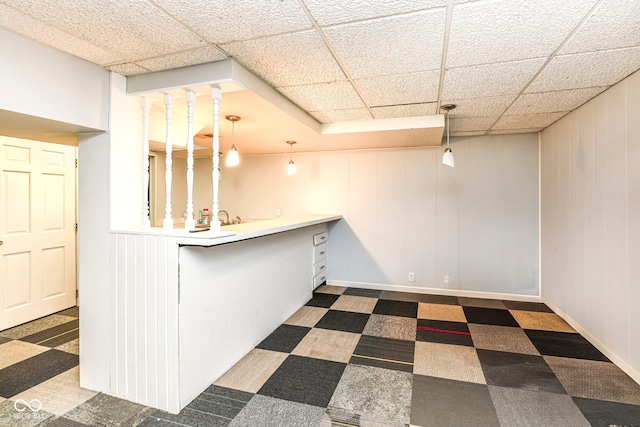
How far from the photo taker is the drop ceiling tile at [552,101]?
265 cm

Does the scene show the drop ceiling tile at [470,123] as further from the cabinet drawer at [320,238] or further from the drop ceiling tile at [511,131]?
the cabinet drawer at [320,238]

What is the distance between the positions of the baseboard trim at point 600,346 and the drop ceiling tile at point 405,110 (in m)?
2.54

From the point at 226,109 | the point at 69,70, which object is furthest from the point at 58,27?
the point at 226,109

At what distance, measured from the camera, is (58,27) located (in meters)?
1.63

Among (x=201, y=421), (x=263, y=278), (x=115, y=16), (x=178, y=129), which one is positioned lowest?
(x=201, y=421)

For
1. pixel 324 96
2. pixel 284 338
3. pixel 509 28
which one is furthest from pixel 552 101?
pixel 284 338

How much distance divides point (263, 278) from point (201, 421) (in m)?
1.28

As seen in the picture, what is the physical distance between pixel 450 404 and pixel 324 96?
8.16ft

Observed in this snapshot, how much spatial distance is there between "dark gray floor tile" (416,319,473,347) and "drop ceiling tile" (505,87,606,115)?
2245 millimetres

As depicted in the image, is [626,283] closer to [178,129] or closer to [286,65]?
[286,65]

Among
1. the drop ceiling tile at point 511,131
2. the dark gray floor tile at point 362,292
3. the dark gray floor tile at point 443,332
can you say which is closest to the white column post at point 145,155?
the dark gray floor tile at point 443,332

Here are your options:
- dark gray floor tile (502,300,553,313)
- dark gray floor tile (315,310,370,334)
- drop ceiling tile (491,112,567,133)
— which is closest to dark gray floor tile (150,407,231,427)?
dark gray floor tile (315,310,370,334)

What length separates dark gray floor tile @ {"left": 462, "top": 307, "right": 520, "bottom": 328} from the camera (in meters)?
3.44

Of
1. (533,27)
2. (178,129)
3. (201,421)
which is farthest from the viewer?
(178,129)
